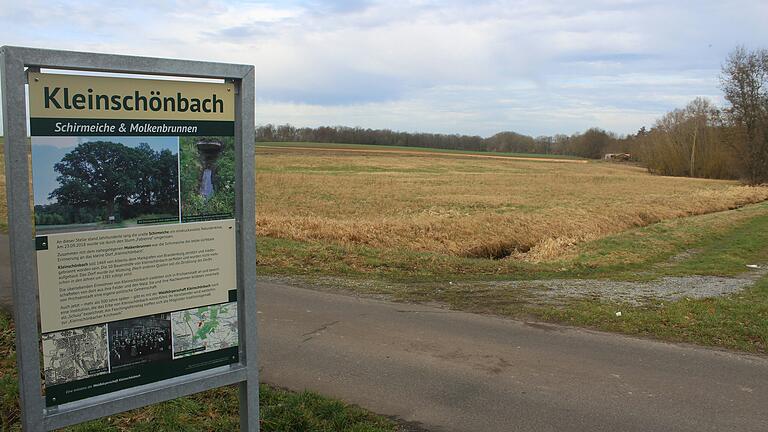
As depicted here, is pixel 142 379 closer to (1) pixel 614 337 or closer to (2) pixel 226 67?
(2) pixel 226 67

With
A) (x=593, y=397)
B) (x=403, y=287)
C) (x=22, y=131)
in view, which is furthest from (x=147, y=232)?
(x=403, y=287)

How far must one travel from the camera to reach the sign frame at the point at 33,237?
3.03 meters

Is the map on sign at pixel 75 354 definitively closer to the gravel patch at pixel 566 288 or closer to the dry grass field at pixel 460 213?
the gravel patch at pixel 566 288

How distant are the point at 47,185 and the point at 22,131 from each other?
29cm

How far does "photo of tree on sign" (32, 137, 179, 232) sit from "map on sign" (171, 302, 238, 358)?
61 cm

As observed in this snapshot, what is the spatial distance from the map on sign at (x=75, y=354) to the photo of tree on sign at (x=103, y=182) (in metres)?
0.58

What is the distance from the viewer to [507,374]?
6.03 meters

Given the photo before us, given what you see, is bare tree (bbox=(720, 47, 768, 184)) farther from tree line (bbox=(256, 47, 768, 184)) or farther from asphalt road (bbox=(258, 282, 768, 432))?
asphalt road (bbox=(258, 282, 768, 432))

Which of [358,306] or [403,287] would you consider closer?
[358,306]

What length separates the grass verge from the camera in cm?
473

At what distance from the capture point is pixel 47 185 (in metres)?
3.14

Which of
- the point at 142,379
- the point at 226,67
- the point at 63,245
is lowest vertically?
the point at 142,379

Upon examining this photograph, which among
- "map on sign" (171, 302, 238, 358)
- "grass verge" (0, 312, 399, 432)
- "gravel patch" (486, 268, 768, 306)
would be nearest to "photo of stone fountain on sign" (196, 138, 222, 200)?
"map on sign" (171, 302, 238, 358)

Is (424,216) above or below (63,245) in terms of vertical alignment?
below
